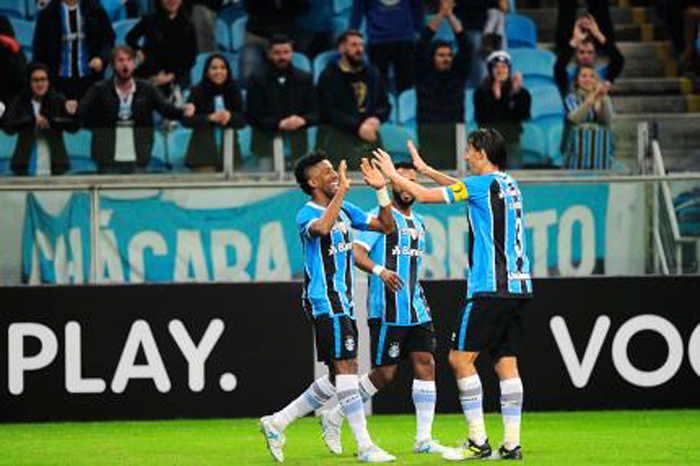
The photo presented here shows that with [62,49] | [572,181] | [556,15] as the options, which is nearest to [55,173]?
[62,49]

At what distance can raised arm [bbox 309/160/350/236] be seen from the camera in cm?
1011

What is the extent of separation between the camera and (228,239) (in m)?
14.2

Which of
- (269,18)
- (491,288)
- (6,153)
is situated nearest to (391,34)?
(269,18)

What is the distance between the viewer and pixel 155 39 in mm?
17922

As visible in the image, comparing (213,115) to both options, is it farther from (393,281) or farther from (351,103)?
(393,281)

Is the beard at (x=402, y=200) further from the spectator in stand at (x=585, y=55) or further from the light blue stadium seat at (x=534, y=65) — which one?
the light blue stadium seat at (x=534, y=65)

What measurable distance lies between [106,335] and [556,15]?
9.65 m

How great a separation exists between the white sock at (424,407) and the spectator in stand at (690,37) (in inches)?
402

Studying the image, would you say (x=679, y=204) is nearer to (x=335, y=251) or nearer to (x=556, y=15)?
(x=335, y=251)

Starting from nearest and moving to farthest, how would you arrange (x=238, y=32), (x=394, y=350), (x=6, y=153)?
(x=394, y=350) → (x=6, y=153) → (x=238, y=32)

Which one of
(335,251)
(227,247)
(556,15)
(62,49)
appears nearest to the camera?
(335,251)

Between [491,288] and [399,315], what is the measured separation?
4.34ft

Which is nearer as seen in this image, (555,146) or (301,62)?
(555,146)

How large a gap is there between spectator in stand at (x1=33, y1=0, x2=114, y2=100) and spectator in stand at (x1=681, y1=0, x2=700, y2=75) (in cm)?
750
